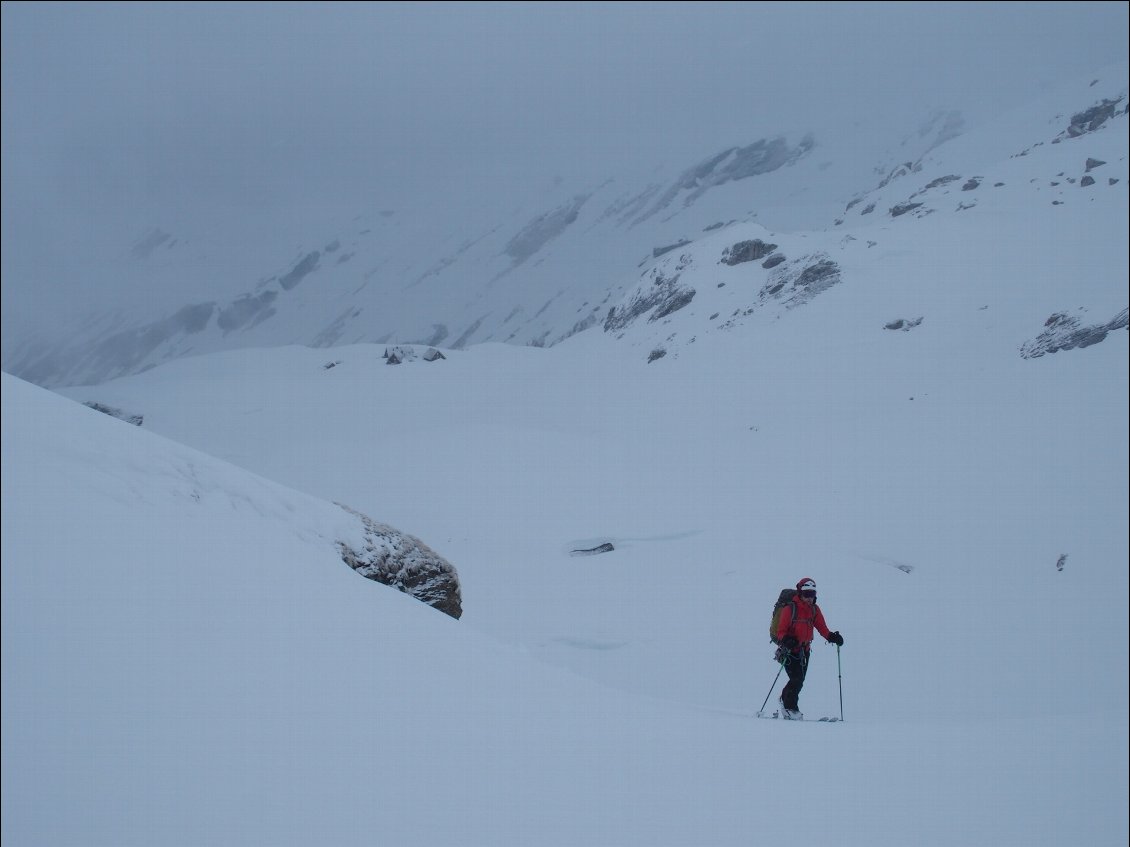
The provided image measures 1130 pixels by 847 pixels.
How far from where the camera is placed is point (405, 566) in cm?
823

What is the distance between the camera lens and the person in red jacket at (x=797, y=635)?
22.6 feet

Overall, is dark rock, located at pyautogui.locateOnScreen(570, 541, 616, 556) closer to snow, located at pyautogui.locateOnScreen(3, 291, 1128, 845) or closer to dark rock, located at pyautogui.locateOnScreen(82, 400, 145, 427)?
snow, located at pyautogui.locateOnScreen(3, 291, 1128, 845)

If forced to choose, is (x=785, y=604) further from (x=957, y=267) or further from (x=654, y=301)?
(x=654, y=301)

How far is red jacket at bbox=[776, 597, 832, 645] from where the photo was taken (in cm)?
691

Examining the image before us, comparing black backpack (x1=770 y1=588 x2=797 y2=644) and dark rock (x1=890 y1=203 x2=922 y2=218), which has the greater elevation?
dark rock (x1=890 y1=203 x2=922 y2=218)

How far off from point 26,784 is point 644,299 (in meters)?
48.8

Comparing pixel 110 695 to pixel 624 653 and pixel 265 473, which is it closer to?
pixel 624 653

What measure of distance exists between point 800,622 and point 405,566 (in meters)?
4.51

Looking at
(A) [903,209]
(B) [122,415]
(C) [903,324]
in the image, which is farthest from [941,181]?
(B) [122,415]

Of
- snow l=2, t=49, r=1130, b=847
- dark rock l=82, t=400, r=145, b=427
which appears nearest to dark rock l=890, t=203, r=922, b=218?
snow l=2, t=49, r=1130, b=847

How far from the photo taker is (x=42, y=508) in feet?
11.8

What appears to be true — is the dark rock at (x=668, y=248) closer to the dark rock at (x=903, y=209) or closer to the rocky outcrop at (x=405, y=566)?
the dark rock at (x=903, y=209)

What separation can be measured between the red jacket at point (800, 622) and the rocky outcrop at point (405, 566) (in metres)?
4.03

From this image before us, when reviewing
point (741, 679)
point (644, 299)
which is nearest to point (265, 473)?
point (741, 679)
